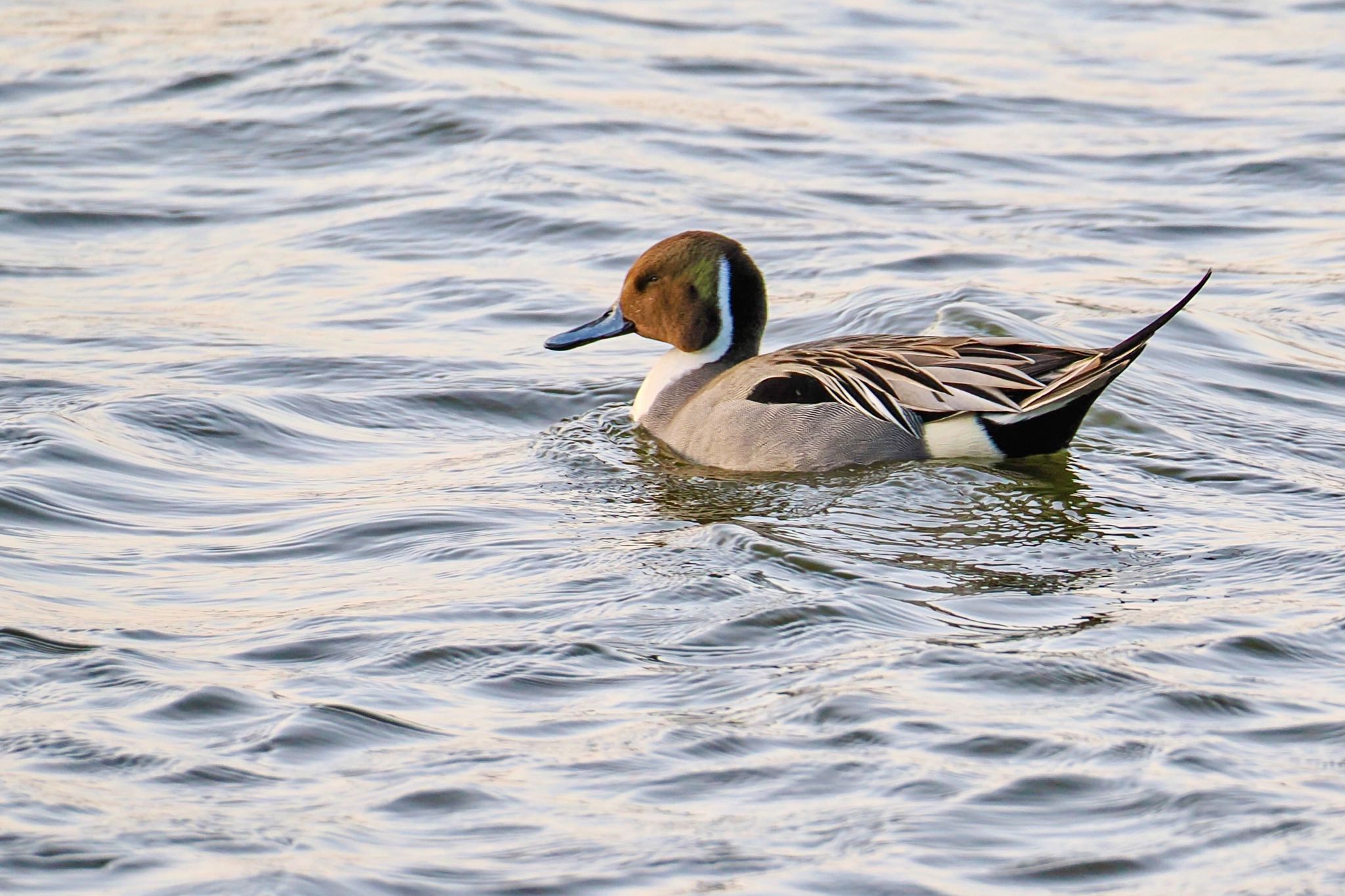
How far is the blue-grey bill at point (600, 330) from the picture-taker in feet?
28.0

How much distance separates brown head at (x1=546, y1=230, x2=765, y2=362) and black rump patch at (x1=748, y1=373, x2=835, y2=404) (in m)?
0.75

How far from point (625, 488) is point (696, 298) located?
113 cm

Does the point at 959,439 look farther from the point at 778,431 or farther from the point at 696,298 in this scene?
the point at 696,298

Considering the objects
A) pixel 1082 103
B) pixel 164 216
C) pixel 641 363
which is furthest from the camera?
pixel 1082 103

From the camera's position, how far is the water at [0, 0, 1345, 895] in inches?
180

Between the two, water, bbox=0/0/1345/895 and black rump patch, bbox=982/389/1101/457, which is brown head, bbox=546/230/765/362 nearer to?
water, bbox=0/0/1345/895

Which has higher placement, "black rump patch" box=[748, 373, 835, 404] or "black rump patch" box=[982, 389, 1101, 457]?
"black rump patch" box=[748, 373, 835, 404]

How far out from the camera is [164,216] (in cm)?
1150

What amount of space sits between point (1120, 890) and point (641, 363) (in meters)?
5.49

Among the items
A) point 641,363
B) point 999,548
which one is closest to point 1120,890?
point 999,548

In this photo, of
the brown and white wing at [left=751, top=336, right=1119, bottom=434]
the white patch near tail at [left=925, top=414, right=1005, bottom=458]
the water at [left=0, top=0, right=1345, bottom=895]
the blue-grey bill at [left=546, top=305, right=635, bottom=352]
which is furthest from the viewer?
the blue-grey bill at [left=546, top=305, right=635, bottom=352]

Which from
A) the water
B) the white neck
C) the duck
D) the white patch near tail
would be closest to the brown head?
the white neck

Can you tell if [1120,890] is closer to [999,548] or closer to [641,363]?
[999,548]

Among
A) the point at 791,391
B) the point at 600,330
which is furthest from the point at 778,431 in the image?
the point at 600,330
